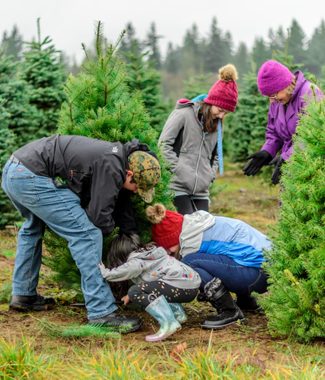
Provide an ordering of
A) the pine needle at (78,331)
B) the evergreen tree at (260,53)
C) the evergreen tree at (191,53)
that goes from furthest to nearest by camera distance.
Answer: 1. the evergreen tree at (191,53)
2. the evergreen tree at (260,53)
3. the pine needle at (78,331)

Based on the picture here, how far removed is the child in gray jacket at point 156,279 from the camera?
185 inches

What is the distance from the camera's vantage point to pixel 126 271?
471 cm

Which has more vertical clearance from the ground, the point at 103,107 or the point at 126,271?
the point at 103,107

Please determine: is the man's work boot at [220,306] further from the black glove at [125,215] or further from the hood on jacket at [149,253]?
the black glove at [125,215]

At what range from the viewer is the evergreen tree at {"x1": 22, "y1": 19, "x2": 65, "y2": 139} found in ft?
38.9

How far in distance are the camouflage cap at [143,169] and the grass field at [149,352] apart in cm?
93

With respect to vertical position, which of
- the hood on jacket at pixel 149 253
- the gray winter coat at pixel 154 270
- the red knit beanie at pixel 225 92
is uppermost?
the red knit beanie at pixel 225 92

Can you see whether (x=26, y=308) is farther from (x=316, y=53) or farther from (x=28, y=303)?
(x=316, y=53)

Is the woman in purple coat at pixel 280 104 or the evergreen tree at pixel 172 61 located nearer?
the woman in purple coat at pixel 280 104

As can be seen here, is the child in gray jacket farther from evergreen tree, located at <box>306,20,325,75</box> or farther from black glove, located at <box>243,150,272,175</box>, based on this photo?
evergreen tree, located at <box>306,20,325,75</box>

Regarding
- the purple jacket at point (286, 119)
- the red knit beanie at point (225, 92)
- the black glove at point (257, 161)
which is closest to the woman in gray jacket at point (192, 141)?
the red knit beanie at point (225, 92)

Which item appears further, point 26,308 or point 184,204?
point 184,204

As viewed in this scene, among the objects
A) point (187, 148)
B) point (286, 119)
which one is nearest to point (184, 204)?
point (187, 148)

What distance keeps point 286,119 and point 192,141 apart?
3.04 feet
